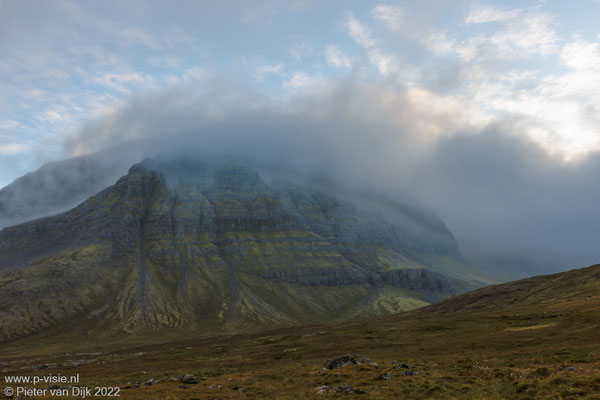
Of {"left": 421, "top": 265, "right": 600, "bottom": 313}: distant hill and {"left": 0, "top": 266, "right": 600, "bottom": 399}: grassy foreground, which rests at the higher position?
{"left": 0, "top": 266, "right": 600, "bottom": 399}: grassy foreground

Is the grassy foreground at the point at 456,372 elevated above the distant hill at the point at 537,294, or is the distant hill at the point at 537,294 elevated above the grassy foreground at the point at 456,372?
the grassy foreground at the point at 456,372

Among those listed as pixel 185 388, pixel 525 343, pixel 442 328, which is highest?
pixel 185 388

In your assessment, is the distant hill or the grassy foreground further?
the distant hill

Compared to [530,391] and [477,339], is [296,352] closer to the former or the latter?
[477,339]

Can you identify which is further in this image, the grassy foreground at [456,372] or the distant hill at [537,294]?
the distant hill at [537,294]

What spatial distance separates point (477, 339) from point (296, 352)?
37527mm

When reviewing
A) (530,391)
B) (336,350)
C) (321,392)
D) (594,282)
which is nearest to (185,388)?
(321,392)

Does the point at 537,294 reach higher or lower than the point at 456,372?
lower

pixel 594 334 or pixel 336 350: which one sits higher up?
pixel 594 334

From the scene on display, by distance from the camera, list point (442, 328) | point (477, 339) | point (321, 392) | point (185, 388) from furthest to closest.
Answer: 1. point (442, 328)
2. point (477, 339)
3. point (185, 388)
4. point (321, 392)

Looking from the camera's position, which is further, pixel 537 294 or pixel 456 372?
pixel 537 294

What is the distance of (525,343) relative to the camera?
56625 millimetres

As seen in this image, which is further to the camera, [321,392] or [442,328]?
[442,328]

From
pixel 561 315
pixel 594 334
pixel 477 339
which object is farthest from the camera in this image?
pixel 561 315
